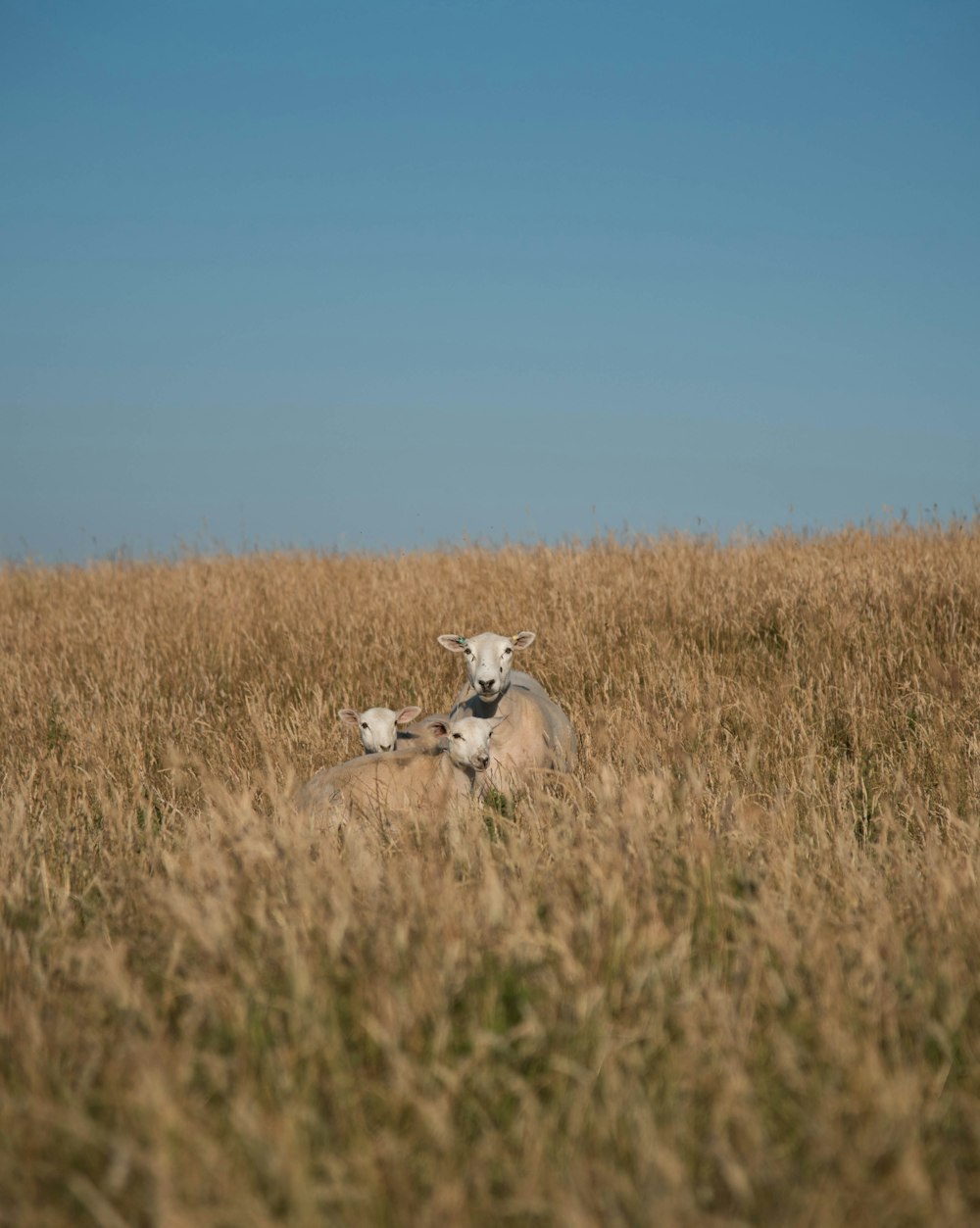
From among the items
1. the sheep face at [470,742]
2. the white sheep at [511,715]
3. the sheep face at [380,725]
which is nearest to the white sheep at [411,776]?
A: the sheep face at [470,742]

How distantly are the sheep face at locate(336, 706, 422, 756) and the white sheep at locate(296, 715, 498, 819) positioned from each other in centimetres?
83

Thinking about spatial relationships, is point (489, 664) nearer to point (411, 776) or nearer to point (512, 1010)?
point (411, 776)

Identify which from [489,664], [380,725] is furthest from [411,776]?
[380,725]

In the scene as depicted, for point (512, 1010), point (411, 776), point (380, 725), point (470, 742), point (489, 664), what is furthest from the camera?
point (380, 725)

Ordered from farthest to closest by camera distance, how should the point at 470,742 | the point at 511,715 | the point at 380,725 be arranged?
the point at 380,725 → the point at 511,715 → the point at 470,742

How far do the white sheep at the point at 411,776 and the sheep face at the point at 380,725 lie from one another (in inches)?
32.6

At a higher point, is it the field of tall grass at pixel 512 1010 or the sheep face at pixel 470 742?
the sheep face at pixel 470 742

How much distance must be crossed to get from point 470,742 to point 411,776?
0.43 m

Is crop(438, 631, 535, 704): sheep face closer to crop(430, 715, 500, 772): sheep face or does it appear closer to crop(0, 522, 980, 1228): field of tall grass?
crop(430, 715, 500, 772): sheep face

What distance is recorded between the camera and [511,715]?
714cm

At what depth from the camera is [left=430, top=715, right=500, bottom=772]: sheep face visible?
628 cm

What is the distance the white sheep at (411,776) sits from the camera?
5.98m

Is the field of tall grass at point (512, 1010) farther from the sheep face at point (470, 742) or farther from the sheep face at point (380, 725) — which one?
the sheep face at point (380, 725)

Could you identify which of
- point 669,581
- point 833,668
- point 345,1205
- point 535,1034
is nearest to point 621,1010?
point 535,1034
